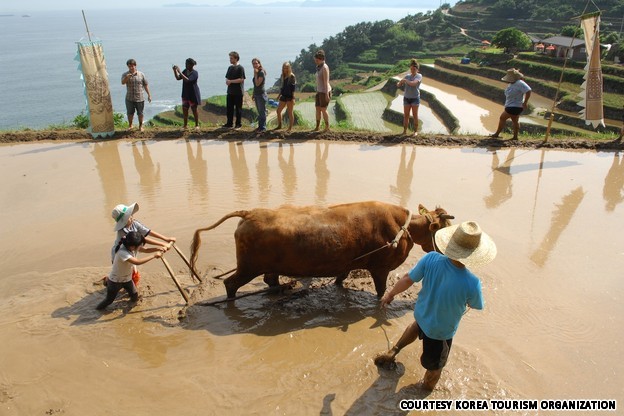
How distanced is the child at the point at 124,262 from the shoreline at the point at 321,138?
6770 millimetres

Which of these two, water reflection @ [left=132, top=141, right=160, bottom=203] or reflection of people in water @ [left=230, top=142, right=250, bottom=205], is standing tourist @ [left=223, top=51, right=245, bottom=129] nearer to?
reflection of people in water @ [left=230, top=142, right=250, bottom=205]

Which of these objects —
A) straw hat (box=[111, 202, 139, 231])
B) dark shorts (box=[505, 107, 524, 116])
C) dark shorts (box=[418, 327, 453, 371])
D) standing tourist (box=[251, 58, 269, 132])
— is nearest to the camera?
dark shorts (box=[418, 327, 453, 371])

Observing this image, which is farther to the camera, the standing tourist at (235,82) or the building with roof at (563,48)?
the building with roof at (563,48)

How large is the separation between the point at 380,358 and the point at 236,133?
8.45m

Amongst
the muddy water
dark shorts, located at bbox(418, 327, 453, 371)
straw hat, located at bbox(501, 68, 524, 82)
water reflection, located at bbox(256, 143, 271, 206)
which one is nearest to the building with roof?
straw hat, located at bbox(501, 68, 524, 82)

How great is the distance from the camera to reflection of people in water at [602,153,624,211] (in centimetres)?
797

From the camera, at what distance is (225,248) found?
21.5 ft

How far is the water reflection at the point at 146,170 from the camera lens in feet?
27.6

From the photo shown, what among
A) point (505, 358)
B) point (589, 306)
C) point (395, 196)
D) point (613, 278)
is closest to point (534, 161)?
point (395, 196)

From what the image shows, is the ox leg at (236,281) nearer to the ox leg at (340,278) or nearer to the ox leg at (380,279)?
the ox leg at (340,278)

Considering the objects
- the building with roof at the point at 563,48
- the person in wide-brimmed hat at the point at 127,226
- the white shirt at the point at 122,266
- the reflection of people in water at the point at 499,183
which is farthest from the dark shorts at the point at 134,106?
the building with roof at the point at 563,48

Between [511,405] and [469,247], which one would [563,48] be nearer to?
[511,405]

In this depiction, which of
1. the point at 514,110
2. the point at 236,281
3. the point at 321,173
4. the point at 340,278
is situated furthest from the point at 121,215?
the point at 514,110

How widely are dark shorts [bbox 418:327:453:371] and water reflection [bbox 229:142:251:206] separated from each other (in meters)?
4.57
